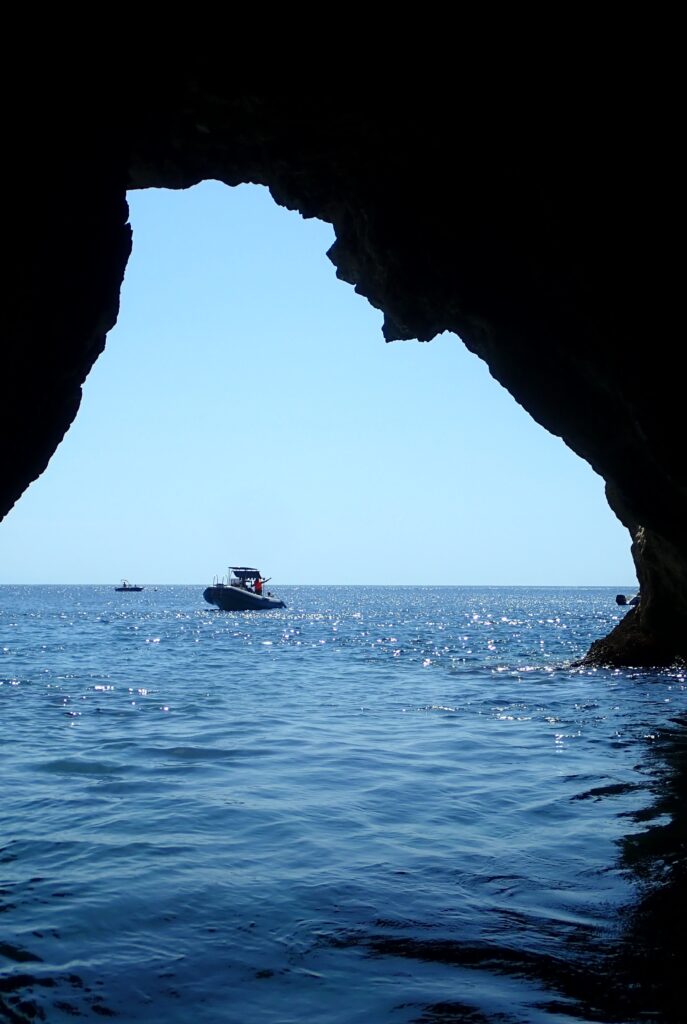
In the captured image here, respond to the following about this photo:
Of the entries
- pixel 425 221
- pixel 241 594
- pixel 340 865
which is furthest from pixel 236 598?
pixel 340 865

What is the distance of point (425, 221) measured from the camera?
1205cm

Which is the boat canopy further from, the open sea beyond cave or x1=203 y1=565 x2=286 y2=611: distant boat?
the open sea beyond cave

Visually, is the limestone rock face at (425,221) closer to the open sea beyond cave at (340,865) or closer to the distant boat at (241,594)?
the open sea beyond cave at (340,865)

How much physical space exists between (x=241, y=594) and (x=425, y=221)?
58619mm

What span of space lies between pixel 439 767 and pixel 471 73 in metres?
8.97

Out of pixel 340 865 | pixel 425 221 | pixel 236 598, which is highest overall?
pixel 425 221

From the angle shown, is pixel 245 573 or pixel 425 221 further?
pixel 245 573

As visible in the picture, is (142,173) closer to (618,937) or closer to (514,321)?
(514,321)

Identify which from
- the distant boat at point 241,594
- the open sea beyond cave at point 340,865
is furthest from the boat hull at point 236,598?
the open sea beyond cave at point 340,865

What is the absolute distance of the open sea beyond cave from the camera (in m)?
4.35

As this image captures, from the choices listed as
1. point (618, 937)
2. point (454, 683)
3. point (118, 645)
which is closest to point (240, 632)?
point (118, 645)

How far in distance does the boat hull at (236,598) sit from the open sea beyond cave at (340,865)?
53214 millimetres

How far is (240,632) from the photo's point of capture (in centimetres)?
4566

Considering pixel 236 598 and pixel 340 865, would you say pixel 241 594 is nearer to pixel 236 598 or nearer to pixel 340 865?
pixel 236 598
